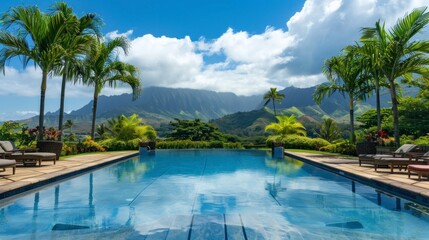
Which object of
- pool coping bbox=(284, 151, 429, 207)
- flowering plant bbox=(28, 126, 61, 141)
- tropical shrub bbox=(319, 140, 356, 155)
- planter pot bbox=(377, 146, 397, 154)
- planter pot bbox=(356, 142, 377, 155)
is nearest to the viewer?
pool coping bbox=(284, 151, 429, 207)

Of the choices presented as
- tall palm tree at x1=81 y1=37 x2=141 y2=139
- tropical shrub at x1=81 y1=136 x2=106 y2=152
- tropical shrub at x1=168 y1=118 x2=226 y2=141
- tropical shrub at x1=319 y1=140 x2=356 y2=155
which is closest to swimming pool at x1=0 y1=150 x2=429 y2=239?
tropical shrub at x1=319 y1=140 x2=356 y2=155

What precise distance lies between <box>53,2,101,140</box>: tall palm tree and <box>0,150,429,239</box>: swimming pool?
24.0 feet

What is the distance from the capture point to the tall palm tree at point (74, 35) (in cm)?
1347

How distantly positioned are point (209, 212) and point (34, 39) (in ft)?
35.8

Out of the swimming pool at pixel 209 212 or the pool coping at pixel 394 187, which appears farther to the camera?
the pool coping at pixel 394 187

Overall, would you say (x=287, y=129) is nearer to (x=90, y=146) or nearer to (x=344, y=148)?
(x=344, y=148)

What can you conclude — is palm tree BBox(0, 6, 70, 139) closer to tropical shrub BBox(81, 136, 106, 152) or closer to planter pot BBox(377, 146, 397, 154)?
tropical shrub BBox(81, 136, 106, 152)

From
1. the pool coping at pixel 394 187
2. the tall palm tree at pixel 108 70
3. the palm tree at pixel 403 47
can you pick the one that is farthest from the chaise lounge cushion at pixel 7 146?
the palm tree at pixel 403 47

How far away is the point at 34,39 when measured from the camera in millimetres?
12602

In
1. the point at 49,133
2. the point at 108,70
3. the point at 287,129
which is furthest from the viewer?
the point at 287,129

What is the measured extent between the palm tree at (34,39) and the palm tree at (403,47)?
1236 centimetres

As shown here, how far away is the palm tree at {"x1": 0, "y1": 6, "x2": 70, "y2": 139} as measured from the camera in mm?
12422

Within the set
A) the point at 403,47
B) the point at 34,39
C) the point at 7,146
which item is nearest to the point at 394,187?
the point at 403,47

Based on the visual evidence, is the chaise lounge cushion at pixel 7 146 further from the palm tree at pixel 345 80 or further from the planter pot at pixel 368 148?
the palm tree at pixel 345 80
